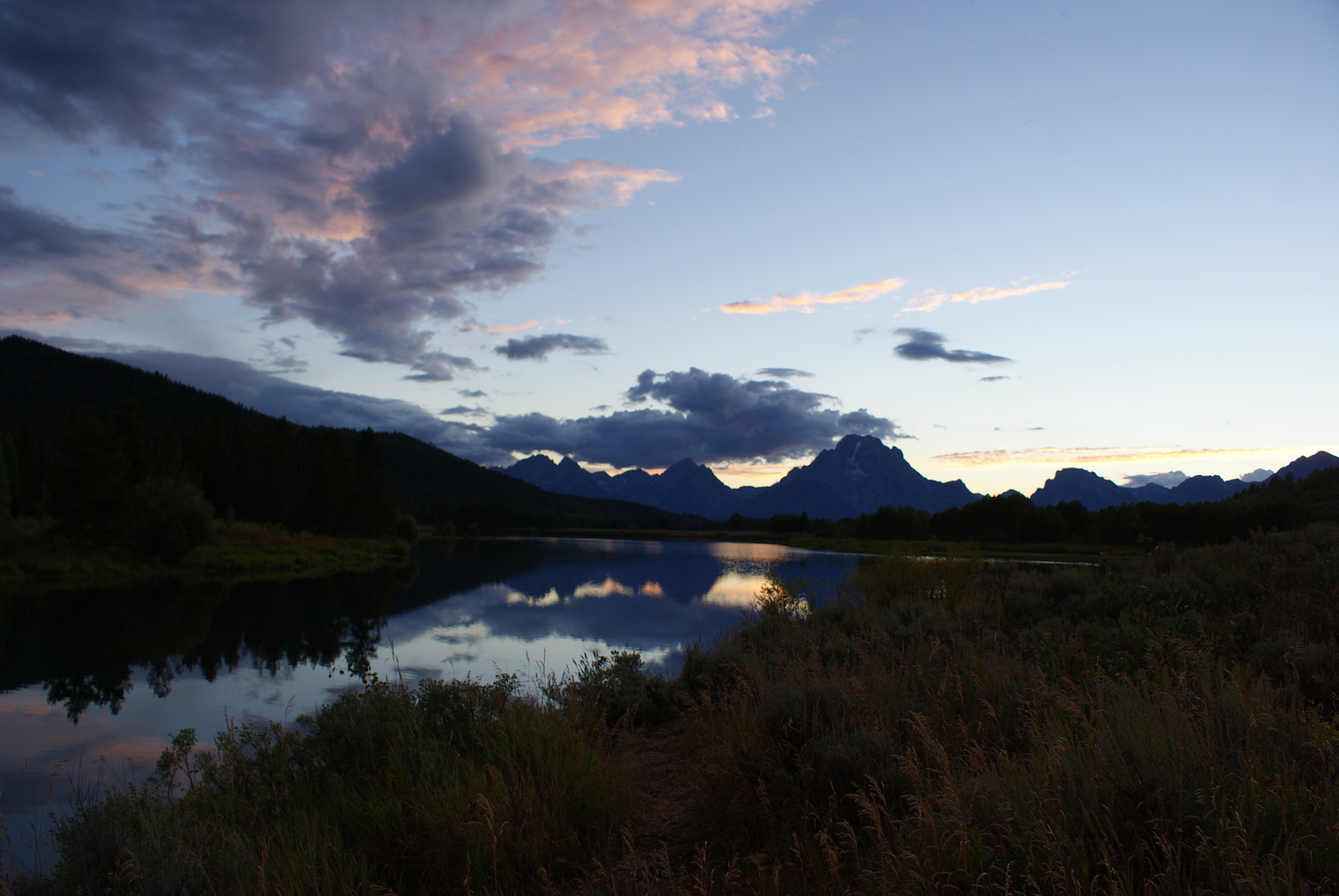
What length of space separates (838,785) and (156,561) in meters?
39.1

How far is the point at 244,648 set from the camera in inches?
664

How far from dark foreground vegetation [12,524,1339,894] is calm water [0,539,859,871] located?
229cm

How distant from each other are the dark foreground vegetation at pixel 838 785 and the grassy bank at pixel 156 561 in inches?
1090

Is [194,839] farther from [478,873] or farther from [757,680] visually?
[757,680]

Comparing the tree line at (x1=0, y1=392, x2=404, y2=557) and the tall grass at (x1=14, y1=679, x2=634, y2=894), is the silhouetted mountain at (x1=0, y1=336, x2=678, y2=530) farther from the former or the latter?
the tall grass at (x1=14, y1=679, x2=634, y2=894)

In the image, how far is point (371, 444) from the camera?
202 ft

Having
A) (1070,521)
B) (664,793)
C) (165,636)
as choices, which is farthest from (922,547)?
(1070,521)

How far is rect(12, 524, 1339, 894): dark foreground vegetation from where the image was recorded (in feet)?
11.5

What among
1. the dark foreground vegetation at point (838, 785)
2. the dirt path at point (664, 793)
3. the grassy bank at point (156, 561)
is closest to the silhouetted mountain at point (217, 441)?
the grassy bank at point (156, 561)

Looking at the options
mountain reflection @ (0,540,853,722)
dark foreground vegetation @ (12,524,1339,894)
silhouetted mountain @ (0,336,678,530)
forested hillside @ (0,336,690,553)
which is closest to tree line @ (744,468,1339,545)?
mountain reflection @ (0,540,853,722)

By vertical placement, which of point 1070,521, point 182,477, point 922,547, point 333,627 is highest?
point 182,477

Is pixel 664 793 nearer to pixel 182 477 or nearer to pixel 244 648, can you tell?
pixel 244 648

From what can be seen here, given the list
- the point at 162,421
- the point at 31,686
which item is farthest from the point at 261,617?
the point at 162,421

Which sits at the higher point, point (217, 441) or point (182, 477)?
point (217, 441)
